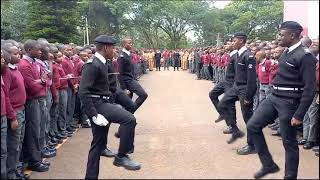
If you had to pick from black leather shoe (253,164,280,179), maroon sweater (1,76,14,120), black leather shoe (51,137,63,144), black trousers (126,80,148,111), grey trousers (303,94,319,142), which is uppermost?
maroon sweater (1,76,14,120)

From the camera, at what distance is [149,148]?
8289 millimetres

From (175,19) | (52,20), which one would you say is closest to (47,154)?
(52,20)

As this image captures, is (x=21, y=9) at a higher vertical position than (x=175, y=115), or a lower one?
higher

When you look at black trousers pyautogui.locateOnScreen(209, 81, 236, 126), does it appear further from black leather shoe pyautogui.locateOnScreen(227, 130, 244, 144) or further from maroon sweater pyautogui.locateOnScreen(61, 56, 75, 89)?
maroon sweater pyautogui.locateOnScreen(61, 56, 75, 89)

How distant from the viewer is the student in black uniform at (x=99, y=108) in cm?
580

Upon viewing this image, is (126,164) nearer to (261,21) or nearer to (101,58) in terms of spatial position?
(101,58)

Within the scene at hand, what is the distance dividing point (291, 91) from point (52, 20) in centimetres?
2340

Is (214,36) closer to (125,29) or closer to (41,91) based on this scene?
(125,29)

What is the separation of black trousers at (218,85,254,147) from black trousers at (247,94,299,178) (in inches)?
67.7

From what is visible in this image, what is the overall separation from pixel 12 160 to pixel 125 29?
4245 centimetres

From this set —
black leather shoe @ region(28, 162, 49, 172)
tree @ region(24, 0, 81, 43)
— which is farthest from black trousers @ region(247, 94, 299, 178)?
tree @ region(24, 0, 81, 43)

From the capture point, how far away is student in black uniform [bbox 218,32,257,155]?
7.98 m

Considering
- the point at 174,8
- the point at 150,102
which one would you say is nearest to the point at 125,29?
the point at 174,8

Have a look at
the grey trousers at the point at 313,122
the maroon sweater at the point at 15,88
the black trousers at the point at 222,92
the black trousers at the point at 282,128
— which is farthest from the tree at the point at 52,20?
the black trousers at the point at 282,128
